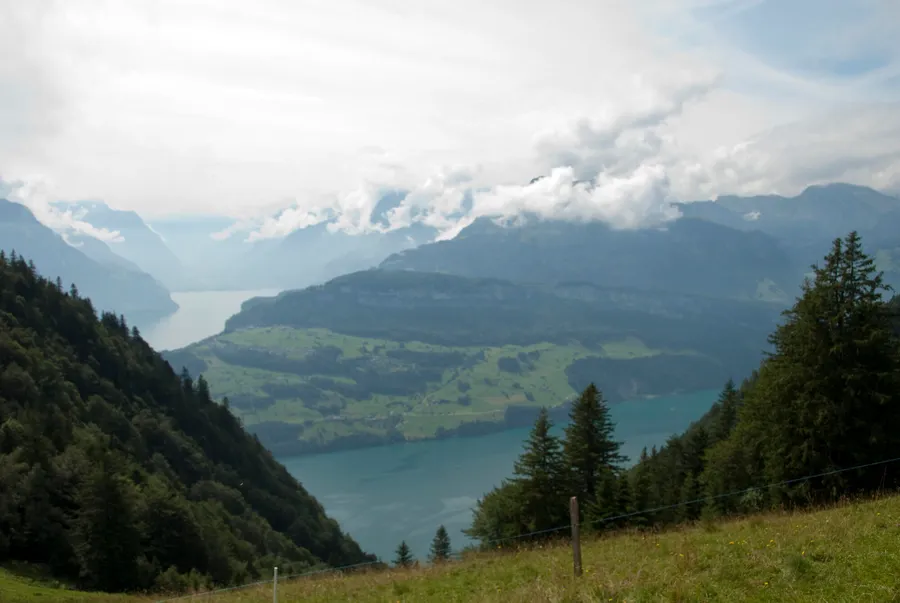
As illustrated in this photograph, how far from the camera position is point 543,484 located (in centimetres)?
3703

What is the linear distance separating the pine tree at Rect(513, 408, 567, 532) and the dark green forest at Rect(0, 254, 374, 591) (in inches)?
744

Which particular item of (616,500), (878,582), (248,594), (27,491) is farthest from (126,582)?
(878,582)

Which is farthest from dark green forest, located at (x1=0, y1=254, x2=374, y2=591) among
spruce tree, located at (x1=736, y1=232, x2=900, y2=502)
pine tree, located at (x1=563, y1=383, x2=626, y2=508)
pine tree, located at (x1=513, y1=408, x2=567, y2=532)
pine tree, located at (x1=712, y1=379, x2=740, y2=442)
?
pine tree, located at (x1=712, y1=379, x2=740, y2=442)

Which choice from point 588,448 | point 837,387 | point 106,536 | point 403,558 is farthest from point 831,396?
point 403,558

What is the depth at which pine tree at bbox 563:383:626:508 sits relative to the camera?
38.2 metres

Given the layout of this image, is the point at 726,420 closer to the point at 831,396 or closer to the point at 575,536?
the point at 831,396

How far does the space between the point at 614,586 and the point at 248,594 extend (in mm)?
10216

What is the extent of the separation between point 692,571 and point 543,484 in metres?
26.7

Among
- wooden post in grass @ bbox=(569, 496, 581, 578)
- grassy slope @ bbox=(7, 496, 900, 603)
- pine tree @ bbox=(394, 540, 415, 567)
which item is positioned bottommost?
pine tree @ bbox=(394, 540, 415, 567)

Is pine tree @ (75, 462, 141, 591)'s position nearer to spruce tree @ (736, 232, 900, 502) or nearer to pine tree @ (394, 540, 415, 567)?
pine tree @ (394, 540, 415, 567)

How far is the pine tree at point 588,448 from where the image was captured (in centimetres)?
3822

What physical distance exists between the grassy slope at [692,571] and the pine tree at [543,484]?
1974 cm

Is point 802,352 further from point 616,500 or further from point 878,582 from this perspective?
point 878,582

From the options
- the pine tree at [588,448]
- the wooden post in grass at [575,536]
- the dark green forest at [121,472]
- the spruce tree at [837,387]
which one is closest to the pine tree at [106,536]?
the dark green forest at [121,472]
